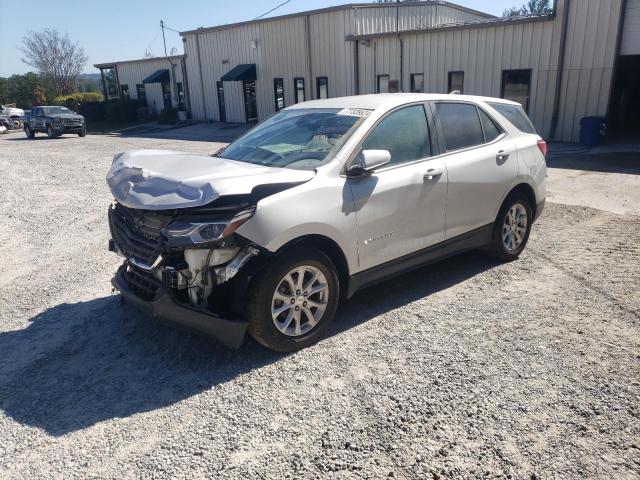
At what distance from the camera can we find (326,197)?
3.79m

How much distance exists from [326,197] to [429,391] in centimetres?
154

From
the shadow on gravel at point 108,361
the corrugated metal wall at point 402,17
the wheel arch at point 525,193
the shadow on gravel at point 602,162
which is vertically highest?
the corrugated metal wall at point 402,17

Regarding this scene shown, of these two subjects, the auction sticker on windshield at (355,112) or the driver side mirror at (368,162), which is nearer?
the driver side mirror at (368,162)

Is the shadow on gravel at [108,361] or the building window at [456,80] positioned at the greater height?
the building window at [456,80]

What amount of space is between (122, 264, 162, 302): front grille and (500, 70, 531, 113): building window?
53.3 ft

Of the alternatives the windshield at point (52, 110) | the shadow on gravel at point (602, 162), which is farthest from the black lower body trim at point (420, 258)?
the windshield at point (52, 110)

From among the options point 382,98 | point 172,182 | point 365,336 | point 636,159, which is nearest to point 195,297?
point 172,182

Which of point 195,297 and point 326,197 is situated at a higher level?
point 326,197

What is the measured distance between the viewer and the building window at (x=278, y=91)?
88.1ft

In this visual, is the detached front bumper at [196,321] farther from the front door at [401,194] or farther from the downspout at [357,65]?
the downspout at [357,65]

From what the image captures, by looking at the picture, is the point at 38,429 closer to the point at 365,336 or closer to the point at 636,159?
the point at 365,336

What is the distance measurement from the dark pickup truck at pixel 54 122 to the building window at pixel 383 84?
53.6ft

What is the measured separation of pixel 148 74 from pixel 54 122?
11.9 meters

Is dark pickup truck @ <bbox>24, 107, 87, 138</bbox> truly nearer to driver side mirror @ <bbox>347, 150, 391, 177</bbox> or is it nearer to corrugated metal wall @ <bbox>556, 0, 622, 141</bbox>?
corrugated metal wall @ <bbox>556, 0, 622, 141</bbox>
